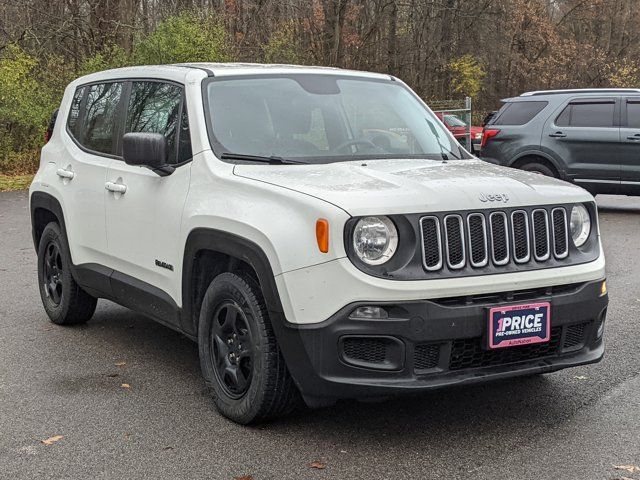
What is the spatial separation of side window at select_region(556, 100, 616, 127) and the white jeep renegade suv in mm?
8809

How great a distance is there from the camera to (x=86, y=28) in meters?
24.1

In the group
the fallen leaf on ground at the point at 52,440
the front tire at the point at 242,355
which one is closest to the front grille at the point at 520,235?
the front tire at the point at 242,355

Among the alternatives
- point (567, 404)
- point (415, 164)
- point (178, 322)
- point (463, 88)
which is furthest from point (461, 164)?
point (463, 88)

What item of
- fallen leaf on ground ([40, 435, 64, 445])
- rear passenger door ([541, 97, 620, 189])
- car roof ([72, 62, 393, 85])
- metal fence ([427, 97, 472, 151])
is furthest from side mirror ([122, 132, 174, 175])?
metal fence ([427, 97, 472, 151])

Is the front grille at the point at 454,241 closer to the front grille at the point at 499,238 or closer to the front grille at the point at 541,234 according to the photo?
the front grille at the point at 499,238

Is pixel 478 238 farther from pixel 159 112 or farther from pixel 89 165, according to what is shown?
pixel 89 165

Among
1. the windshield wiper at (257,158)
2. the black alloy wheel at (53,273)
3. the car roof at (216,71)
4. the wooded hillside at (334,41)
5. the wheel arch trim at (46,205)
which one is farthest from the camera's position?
the wooded hillside at (334,41)

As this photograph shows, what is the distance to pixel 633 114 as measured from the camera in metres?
14.0

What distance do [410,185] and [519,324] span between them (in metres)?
0.82

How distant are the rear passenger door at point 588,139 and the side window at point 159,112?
9581 millimetres

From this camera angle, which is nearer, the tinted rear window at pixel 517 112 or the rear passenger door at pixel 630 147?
the rear passenger door at pixel 630 147

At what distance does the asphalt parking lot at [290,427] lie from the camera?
4188mm

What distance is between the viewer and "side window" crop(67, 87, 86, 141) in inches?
266

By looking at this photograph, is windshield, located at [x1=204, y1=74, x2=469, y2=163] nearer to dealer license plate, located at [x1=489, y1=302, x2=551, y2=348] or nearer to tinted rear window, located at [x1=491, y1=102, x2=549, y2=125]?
dealer license plate, located at [x1=489, y1=302, x2=551, y2=348]
